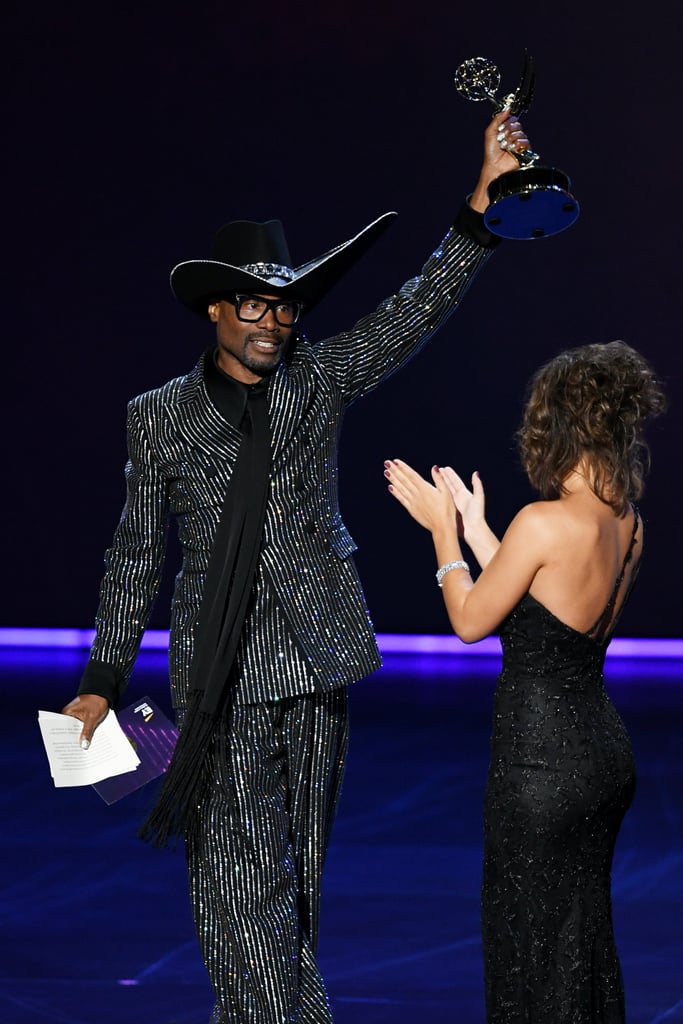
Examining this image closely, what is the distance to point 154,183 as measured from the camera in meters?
7.91

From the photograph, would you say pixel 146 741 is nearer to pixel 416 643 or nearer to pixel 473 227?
pixel 473 227

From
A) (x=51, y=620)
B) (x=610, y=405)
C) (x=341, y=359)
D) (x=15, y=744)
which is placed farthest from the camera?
(x=51, y=620)

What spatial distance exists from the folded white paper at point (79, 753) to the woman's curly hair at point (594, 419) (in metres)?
1.02

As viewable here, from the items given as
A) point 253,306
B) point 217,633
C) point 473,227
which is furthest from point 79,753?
point 473,227

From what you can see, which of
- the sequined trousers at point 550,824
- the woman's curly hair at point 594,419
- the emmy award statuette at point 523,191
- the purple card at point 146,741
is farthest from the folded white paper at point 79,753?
the emmy award statuette at point 523,191

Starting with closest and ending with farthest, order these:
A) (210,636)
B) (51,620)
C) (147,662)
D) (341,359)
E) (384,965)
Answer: (210,636) → (341,359) → (384,965) → (147,662) → (51,620)

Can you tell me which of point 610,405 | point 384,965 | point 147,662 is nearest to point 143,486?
point 610,405

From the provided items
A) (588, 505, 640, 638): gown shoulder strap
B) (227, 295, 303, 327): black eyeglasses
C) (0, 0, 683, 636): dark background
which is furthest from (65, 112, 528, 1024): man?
(0, 0, 683, 636): dark background

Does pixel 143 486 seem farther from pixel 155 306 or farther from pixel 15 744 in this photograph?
pixel 155 306

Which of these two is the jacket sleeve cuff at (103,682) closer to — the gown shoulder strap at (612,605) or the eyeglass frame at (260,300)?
the eyeglass frame at (260,300)

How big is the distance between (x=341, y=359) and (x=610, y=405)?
0.83 m

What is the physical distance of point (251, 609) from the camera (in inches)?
108

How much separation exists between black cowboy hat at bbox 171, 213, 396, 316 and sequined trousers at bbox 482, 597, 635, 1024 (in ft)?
2.85

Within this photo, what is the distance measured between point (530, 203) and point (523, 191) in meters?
0.04
